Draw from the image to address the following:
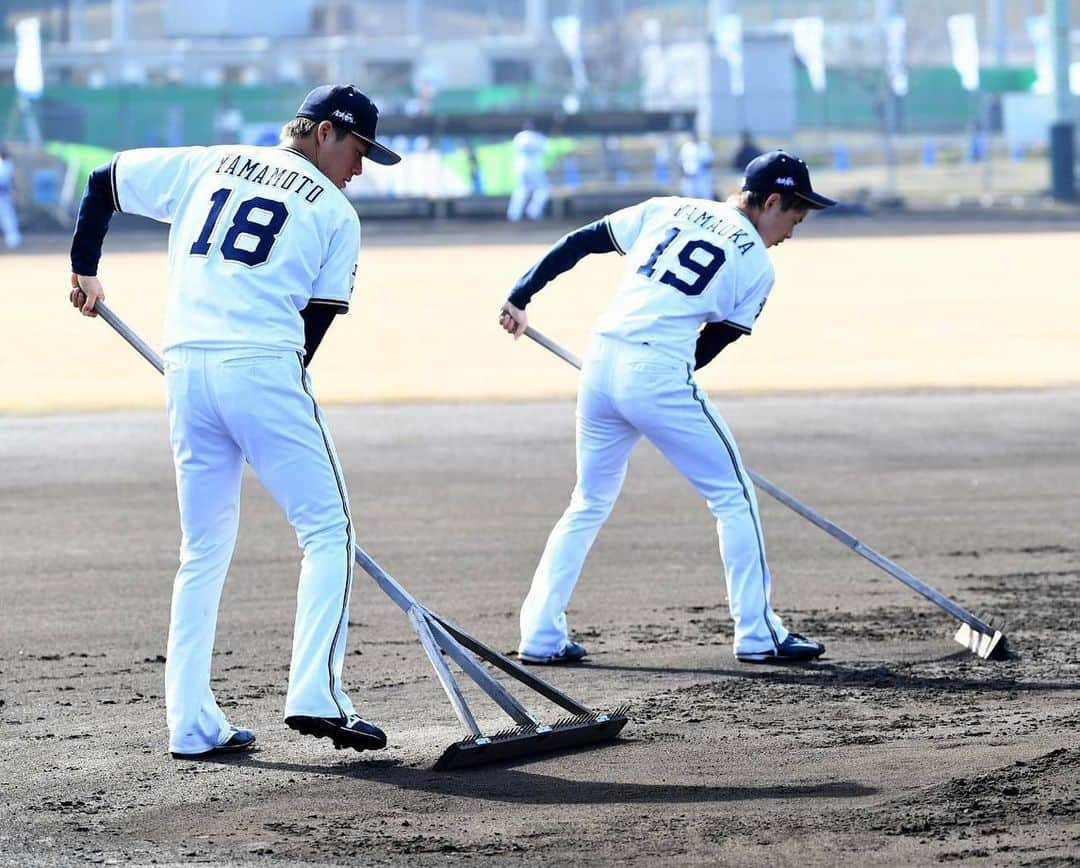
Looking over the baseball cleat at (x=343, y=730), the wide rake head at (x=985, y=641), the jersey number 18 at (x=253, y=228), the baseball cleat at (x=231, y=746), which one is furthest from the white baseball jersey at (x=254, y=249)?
the wide rake head at (x=985, y=641)

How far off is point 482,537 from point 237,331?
435 cm

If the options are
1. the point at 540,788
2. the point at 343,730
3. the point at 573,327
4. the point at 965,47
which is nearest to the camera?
the point at 540,788

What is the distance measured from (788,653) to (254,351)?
2.72 meters

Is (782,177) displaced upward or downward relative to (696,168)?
upward

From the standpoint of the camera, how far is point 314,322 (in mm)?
5574

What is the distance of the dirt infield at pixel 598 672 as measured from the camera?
15.5ft

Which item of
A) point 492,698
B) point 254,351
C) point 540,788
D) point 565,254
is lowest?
point 540,788

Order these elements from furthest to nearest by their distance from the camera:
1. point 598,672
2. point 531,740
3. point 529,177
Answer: point 529,177 → point 598,672 → point 531,740

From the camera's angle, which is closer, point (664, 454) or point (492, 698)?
point (492, 698)

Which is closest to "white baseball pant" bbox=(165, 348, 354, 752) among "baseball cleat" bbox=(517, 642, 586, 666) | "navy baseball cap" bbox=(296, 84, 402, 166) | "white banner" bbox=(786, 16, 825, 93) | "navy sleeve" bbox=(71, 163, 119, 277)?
"navy sleeve" bbox=(71, 163, 119, 277)

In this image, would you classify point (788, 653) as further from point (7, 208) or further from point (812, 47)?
point (812, 47)

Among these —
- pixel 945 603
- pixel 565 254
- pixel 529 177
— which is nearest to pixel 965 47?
pixel 529 177

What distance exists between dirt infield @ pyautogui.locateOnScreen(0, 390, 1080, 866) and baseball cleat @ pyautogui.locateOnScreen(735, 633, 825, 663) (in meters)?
0.07

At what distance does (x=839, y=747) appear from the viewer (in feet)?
18.5
